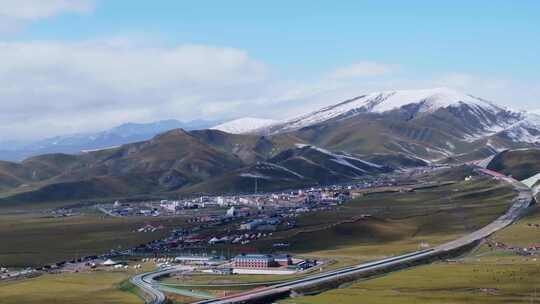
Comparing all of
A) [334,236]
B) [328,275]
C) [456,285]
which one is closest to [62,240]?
[334,236]

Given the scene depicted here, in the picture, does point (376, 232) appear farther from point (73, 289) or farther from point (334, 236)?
point (73, 289)

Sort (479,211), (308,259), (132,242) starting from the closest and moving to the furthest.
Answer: (308,259)
(132,242)
(479,211)

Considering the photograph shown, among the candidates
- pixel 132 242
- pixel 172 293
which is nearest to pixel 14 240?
pixel 132 242

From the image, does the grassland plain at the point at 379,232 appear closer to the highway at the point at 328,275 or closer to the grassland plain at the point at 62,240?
the highway at the point at 328,275

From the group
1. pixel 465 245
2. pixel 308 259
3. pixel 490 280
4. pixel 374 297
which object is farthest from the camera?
pixel 465 245

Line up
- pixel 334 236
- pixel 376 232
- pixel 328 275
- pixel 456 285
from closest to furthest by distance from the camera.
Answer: pixel 456 285, pixel 328 275, pixel 334 236, pixel 376 232

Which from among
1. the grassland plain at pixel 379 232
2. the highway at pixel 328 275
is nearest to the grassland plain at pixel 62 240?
the grassland plain at pixel 379 232

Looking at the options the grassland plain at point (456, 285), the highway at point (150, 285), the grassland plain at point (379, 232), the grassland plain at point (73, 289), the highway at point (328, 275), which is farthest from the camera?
the grassland plain at point (379, 232)

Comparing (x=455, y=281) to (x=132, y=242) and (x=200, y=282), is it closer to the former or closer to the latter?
(x=200, y=282)

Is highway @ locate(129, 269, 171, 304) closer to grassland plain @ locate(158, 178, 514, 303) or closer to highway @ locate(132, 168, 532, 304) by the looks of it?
highway @ locate(132, 168, 532, 304)
